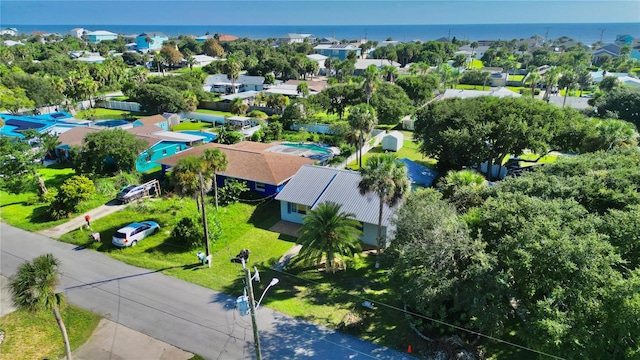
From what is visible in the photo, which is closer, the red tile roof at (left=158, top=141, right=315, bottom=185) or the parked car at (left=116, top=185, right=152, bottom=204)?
the parked car at (left=116, top=185, right=152, bottom=204)

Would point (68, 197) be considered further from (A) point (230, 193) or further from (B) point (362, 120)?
(B) point (362, 120)

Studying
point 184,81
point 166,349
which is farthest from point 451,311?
point 184,81

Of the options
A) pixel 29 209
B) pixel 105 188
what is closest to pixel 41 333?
pixel 29 209

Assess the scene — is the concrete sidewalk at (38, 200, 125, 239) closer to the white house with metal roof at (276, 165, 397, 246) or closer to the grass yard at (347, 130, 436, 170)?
the white house with metal roof at (276, 165, 397, 246)

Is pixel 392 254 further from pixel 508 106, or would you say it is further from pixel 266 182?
pixel 508 106

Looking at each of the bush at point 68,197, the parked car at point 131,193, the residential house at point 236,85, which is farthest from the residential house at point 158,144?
the residential house at point 236,85

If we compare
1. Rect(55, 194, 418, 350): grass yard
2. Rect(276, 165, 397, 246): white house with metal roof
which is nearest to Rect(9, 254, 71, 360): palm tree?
Rect(55, 194, 418, 350): grass yard
